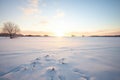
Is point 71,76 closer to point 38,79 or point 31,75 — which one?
point 38,79

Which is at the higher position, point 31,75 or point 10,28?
point 10,28

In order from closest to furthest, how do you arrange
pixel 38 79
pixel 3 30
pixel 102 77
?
pixel 38 79
pixel 102 77
pixel 3 30

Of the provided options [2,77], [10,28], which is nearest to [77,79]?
[2,77]

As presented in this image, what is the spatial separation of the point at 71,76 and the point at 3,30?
6445cm

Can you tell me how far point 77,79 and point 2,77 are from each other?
9.45 feet

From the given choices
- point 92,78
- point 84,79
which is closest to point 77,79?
point 84,79

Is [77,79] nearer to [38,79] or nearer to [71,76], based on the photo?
[71,76]

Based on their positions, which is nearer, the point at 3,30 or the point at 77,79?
the point at 77,79

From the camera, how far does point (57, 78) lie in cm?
393

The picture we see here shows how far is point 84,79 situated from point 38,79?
1.74 m

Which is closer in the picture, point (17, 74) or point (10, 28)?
point (17, 74)

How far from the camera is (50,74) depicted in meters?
4.26

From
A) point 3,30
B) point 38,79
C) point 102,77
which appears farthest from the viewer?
point 3,30

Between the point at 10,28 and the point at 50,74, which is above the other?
the point at 10,28
